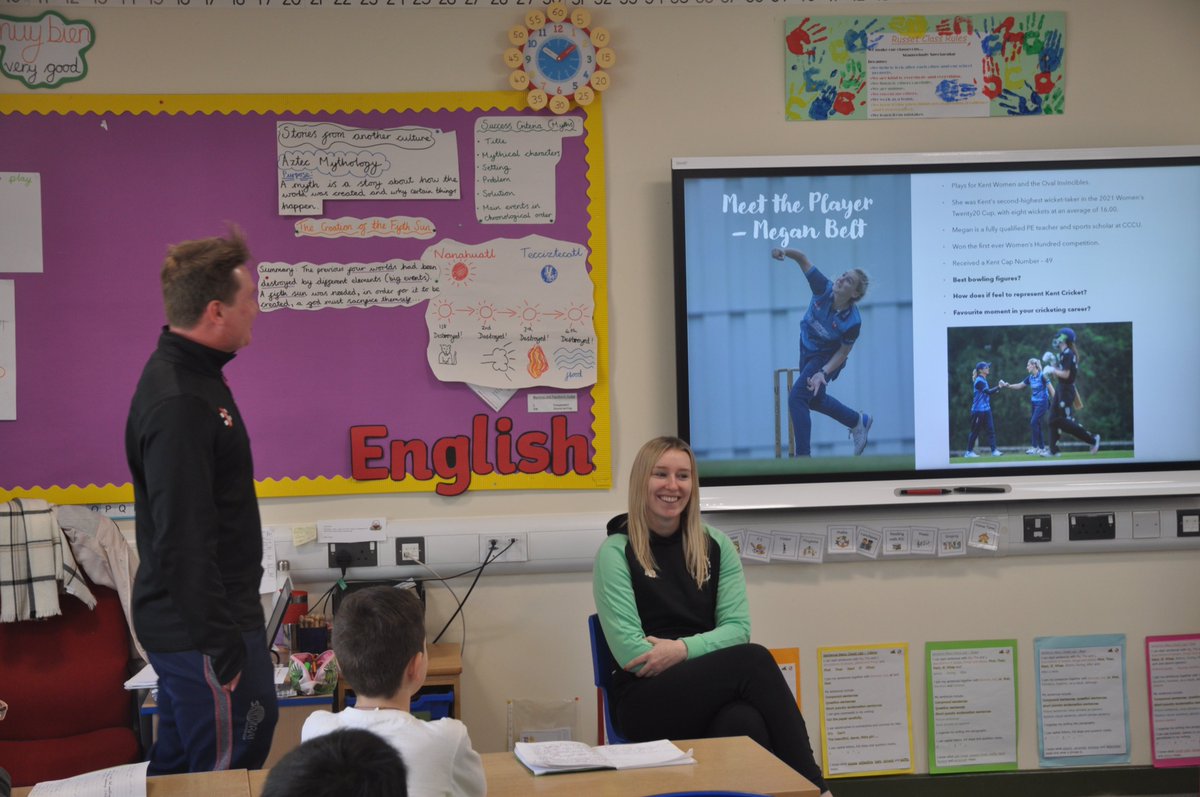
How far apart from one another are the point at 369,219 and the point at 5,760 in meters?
1.91

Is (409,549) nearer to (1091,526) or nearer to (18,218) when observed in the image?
(18,218)

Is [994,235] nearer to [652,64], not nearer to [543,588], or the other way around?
[652,64]

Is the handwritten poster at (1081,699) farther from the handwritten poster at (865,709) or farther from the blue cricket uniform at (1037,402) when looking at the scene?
the blue cricket uniform at (1037,402)

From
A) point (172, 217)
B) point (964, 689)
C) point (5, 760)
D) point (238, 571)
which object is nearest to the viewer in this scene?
point (238, 571)

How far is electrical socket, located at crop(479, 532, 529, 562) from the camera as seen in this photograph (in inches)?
143

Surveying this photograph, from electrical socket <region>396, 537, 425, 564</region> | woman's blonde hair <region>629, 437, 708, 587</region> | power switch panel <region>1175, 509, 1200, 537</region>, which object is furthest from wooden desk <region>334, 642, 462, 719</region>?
power switch panel <region>1175, 509, 1200, 537</region>

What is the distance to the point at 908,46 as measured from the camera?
149 inches

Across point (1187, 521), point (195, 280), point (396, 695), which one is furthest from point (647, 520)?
point (1187, 521)

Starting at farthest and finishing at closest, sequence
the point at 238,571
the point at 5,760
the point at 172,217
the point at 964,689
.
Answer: the point at 964,689, the point at 172,217, the point at 5,760, the point at 238,571

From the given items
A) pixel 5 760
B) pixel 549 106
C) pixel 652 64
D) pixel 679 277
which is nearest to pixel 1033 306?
pixel 679 277

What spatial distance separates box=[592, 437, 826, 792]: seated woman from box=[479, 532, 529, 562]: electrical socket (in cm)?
49

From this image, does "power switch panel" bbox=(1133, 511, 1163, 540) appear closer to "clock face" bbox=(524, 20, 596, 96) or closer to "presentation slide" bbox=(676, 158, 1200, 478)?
"presentation slide" bbox=(676, 158, 1200, 478)

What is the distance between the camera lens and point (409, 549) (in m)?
3.62

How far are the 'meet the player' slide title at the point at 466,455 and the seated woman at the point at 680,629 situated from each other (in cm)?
52
